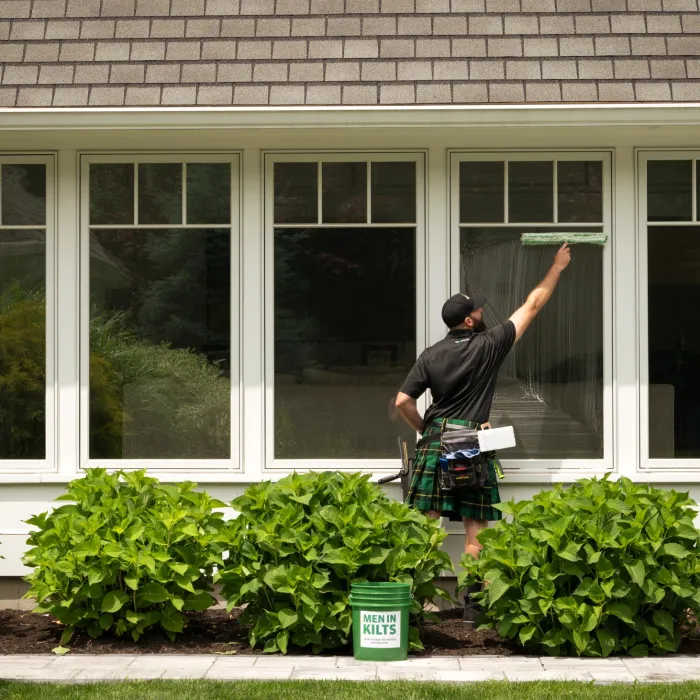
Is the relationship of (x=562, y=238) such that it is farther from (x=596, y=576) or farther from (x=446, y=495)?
(x=596, y=576)

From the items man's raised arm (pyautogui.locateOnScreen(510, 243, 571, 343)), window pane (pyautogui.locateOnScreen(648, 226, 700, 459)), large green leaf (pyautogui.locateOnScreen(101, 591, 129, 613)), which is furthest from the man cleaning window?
large green leaf (pyautogui.locateOnScreen(101, 591, 129, 613))

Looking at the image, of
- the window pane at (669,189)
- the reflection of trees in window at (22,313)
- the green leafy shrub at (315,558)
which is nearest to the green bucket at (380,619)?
the green leafy shrub at (315,558)

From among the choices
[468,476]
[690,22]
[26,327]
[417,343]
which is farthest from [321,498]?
[690,22]

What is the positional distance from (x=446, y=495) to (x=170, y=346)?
2004 millimetres

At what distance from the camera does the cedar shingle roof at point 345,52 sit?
25.6 ft

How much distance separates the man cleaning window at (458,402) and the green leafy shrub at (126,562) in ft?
4.22

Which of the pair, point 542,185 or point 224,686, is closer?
point 224,686

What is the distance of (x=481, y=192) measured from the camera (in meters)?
8.13

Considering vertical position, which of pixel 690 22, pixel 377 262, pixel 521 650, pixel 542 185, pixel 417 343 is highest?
pixel 690 22

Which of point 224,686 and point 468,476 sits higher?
point 468,476

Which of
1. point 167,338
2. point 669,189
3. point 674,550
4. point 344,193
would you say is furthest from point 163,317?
point 674,550

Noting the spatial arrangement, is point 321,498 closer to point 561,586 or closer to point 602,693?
point 561,586

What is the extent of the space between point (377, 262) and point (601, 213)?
1.46m

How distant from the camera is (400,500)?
316 inches
